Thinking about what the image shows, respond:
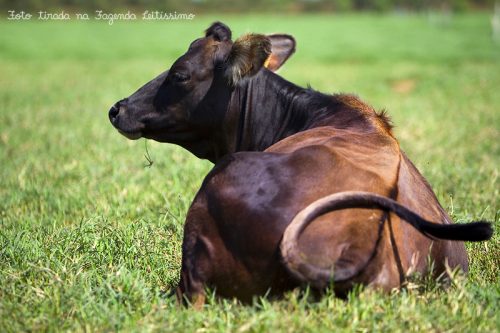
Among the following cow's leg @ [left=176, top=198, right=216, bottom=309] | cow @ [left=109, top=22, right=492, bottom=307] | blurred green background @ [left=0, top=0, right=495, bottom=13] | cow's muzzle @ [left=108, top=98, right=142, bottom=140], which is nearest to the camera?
cow @ [left=109, top=22, right=492, bottom=307]

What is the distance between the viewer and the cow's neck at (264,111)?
539 cm

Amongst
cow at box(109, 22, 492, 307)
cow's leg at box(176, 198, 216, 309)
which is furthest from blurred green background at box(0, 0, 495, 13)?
cow's leg at box(176, 198, 216, 309)

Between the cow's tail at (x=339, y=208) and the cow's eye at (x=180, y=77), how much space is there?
2.01 meters

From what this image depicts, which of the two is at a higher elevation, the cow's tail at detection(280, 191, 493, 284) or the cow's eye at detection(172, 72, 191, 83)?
the cow's eye at detection(172, 72, 191, 83)

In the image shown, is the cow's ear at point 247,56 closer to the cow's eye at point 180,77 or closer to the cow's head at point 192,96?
the cow's head at point 192,96

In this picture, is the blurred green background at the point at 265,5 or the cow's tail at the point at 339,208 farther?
the blurred green background at the point at 265,5

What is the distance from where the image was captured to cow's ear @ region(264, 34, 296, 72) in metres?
6.21

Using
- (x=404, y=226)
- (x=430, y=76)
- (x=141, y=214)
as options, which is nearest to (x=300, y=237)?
(x=404, y=226)

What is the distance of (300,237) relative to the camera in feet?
12.1

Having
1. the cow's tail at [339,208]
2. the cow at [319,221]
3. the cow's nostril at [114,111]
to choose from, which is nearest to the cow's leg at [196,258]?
the cow at [319,221]

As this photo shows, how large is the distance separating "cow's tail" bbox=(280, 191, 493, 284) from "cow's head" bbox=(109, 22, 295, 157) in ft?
5.83

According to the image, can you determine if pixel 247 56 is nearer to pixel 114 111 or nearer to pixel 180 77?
pixel 180 77

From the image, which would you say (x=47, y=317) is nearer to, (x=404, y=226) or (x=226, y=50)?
(x=404, y=226)

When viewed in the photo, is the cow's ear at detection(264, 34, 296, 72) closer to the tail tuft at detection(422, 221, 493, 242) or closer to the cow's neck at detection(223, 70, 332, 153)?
the cow's neck at detection(223, 70, 332, 153)
